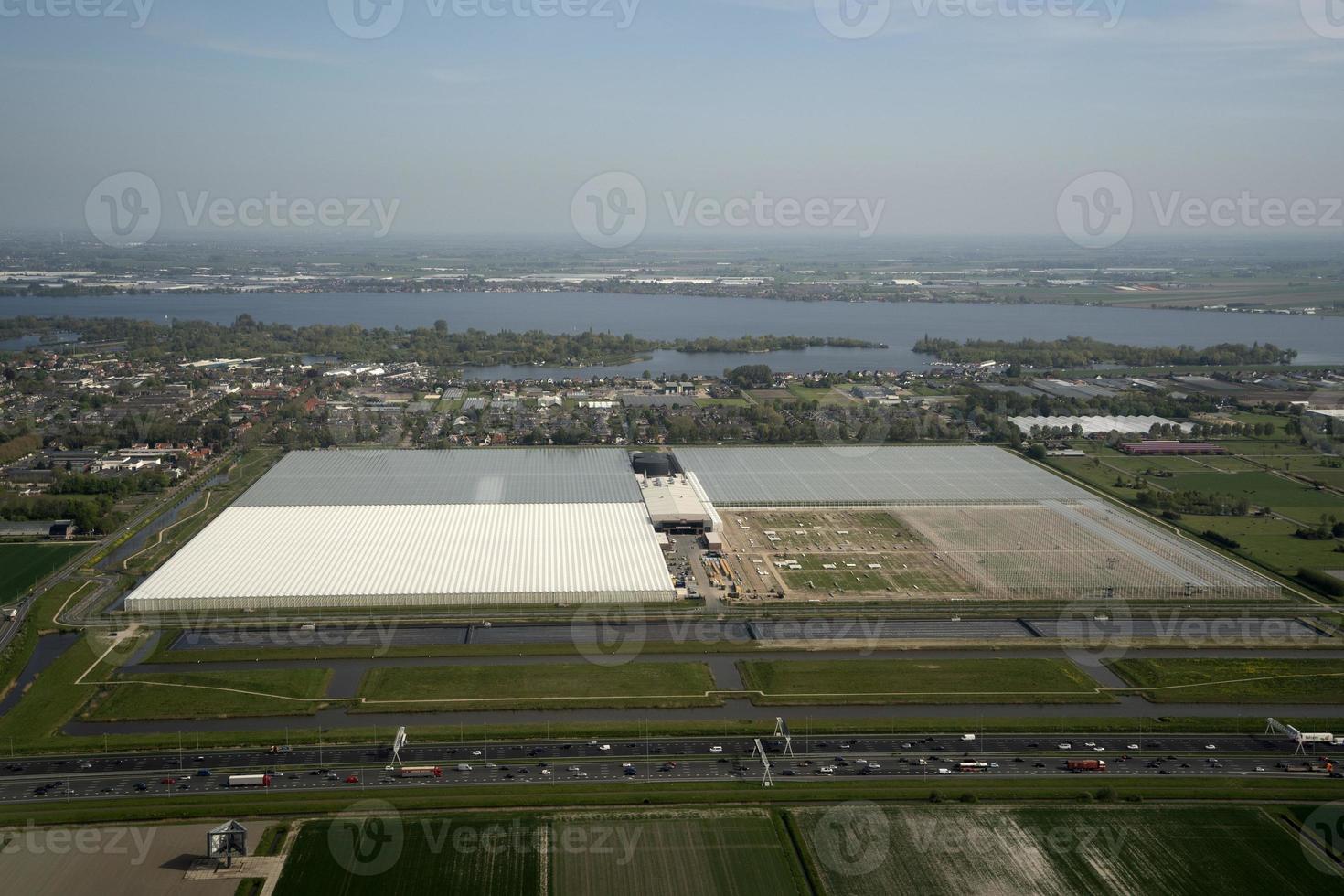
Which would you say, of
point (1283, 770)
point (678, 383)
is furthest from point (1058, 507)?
point (678, 383)

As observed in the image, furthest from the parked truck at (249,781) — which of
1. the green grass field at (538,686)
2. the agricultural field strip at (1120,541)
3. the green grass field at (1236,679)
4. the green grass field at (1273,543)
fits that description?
the green grass field at (1273,543)

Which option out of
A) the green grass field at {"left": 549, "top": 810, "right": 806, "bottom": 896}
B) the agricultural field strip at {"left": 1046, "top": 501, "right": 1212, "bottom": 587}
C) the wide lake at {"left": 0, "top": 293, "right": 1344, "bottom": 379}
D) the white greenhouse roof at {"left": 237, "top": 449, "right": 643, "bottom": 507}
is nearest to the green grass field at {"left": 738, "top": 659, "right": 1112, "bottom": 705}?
the green grass field at {"left": 549, "top": 810, "right": 806, "bottom": 896}

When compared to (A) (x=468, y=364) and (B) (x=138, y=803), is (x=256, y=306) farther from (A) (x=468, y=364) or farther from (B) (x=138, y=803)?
(B) (x=138, y=803)

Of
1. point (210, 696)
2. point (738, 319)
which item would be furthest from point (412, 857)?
point (738, 319)

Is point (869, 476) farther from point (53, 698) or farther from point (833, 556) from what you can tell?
point (53, 698)

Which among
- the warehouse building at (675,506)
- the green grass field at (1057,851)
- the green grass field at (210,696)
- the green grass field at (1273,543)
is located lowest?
the green grass field at (1057,851)

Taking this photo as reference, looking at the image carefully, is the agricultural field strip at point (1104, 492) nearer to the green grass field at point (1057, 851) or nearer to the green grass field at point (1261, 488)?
the green grass field at point (1261, 488)
